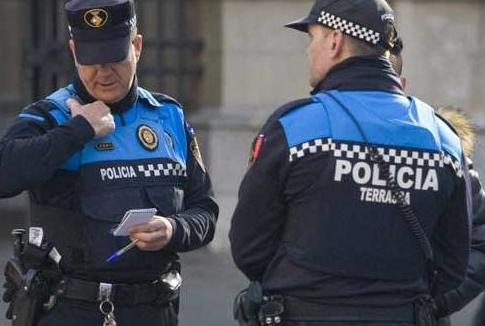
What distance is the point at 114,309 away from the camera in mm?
3887

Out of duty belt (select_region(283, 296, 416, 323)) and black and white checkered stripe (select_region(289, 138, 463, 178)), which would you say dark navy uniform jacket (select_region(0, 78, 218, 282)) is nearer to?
duty belt (select_region(283, 296, 416, 323))

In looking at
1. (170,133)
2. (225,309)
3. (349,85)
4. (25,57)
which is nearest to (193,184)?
(170,133)

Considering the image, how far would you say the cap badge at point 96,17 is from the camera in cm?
392

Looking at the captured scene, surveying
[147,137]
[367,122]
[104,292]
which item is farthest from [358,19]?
[104,292]

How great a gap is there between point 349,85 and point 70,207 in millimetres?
974

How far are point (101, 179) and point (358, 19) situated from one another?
969 millimetres

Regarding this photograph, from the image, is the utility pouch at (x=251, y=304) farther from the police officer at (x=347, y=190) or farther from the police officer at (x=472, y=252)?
the police officer at (x=472, y=252)

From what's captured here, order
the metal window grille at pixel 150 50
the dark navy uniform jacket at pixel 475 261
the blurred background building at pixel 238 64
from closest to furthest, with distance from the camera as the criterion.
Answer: the dark navy uniform jacket at pixel 475 261 < the blurred background building at pixel 238 64 < the metal window grille at pixel 150 50

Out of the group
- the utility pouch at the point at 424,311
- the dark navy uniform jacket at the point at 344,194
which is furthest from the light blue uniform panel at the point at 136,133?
the utility pouch at the point at 424,311

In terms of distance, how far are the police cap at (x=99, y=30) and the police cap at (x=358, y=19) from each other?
0.67 m

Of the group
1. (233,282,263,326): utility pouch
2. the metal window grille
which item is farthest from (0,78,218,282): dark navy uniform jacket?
the metal window grille

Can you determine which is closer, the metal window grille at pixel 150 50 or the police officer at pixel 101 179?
the police officer at pixel 101 179

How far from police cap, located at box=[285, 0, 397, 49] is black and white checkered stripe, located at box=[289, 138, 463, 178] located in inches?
13.4

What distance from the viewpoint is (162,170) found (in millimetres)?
3984
